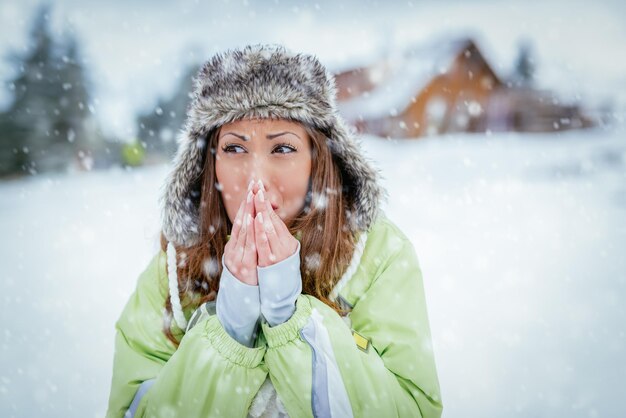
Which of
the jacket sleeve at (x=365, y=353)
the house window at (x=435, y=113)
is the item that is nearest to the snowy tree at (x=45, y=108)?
the jacket sleeve at (x=365, y=353)

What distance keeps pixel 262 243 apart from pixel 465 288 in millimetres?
2992

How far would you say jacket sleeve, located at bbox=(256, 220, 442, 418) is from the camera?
128cm

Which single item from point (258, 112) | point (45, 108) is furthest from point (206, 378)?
point (45, 108)

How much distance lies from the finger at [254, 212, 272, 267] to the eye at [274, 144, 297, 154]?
0.33 m

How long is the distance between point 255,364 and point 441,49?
19.1 meters

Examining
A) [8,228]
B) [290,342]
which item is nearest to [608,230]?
[290,342]

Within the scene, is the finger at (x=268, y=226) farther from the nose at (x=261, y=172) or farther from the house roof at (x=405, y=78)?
the house roof at (x=405, y=78)

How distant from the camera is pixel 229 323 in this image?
1.33m

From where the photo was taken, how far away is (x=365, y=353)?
53.5 inches

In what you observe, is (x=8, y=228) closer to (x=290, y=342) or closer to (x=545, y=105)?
(x=290, y=342)

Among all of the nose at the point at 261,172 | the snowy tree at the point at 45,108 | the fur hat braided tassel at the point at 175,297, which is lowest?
the fur hat braided tassel at the point at 175,297

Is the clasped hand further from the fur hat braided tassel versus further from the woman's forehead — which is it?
the fur hat braided tassel

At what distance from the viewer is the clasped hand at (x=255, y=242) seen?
1304 millimetres

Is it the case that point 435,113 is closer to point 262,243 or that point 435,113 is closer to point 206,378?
point 262,243
